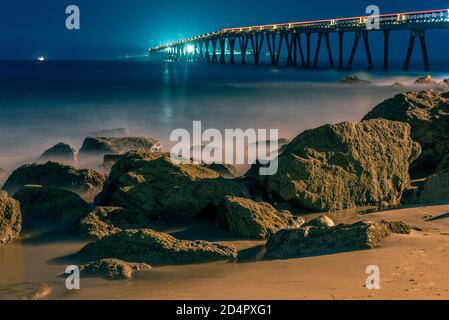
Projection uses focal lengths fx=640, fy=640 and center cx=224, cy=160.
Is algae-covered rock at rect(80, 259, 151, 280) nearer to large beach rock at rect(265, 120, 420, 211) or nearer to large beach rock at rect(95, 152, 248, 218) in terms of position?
large beach rock at rect(95, 152, 248, 218)

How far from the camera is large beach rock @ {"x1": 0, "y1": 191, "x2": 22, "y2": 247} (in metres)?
6.33

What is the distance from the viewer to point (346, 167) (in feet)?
24.9

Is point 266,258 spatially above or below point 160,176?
below

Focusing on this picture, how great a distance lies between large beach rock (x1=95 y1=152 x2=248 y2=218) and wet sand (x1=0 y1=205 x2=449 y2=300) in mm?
1086

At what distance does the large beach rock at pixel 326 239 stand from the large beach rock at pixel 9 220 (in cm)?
260

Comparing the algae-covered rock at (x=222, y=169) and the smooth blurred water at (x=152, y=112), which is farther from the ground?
the smooth blurred water at (x=152, y=112)

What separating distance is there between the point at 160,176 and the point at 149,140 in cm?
557

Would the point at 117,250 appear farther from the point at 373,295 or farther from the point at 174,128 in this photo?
the point at 174,128

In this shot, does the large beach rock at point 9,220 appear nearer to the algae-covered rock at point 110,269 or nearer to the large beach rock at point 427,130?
the algae-covered rock at point 110,269

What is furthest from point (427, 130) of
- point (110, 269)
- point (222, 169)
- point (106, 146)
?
point (110, 269)

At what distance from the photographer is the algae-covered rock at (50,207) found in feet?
23.1

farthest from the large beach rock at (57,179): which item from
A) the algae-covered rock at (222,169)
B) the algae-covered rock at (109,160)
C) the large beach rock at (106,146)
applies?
the large beach rock at (106,146)

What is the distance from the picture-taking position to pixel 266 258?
18.6 ft
